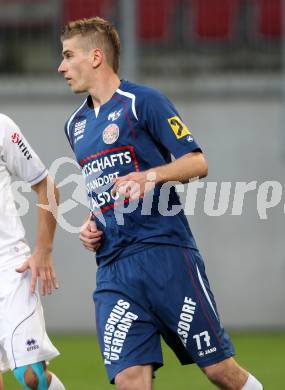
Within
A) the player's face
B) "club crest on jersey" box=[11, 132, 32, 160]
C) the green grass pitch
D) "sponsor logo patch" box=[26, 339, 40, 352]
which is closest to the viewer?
the player's face

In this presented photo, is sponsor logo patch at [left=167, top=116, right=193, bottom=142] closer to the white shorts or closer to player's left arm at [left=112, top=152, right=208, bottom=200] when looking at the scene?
player's left arm at [left=112, top=152, right=208, bottom=200]

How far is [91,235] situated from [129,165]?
370 millimetres

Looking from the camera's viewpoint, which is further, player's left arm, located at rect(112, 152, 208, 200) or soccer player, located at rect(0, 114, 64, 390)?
soccer player, located at rect(0, 114, 64, 390)

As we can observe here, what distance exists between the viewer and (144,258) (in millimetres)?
5160

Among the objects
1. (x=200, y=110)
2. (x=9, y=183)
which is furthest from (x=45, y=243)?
(x=200, y=110)

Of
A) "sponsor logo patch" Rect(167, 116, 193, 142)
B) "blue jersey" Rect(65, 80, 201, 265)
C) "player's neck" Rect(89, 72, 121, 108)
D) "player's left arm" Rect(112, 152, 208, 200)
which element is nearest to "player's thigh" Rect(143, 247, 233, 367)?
"blue jersey" Rect(65, 80, 201, 265)

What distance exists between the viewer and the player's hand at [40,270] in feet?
18.3

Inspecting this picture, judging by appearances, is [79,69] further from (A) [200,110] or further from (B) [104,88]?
(A) [200,110]

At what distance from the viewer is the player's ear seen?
5.30m

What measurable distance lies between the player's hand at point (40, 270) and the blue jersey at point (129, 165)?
47 centimetres

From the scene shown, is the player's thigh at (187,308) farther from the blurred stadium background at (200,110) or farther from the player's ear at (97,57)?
the blurred stadium background at (200,110)

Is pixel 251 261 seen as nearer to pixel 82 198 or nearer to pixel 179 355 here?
pixel 82 198

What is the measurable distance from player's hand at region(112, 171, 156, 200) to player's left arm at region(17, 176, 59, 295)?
3.12 ft

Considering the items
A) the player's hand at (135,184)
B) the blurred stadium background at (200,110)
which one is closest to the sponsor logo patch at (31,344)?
the player's hand at (135,184)
